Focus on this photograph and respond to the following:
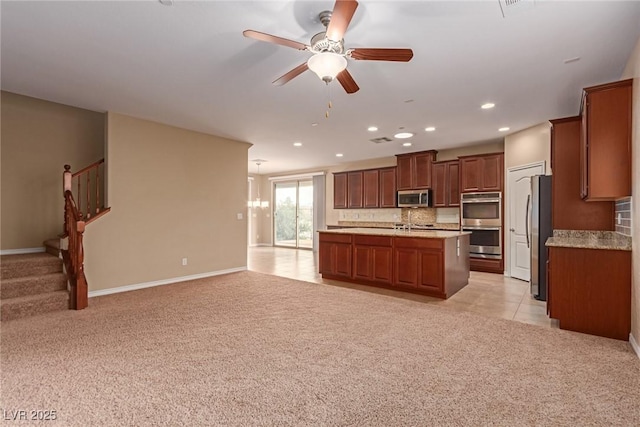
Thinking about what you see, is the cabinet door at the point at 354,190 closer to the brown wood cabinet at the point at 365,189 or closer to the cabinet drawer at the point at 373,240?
the brown wood cabinet at the point at 365,189

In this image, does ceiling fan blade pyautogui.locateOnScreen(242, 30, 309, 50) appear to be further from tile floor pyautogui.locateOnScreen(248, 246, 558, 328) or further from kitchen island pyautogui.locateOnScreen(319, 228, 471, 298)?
tile floor pyautogui.locateOnScreen(248, 246, 558, 328)

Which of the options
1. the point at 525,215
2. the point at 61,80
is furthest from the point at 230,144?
the point at 525,215

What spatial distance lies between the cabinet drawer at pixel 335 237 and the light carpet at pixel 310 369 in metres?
1.85

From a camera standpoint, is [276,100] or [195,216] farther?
[195,216]

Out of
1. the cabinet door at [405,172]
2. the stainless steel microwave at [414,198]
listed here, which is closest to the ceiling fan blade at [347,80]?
the stainless steel microwave at [414,198]

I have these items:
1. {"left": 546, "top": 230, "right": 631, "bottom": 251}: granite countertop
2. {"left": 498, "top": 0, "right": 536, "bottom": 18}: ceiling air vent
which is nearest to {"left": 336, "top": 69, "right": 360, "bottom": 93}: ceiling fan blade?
{"left": 498, "top": 0, "right": 536, "bottom": 18}: ceiling air vent

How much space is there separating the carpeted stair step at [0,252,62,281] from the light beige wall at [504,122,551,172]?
23.7 ft

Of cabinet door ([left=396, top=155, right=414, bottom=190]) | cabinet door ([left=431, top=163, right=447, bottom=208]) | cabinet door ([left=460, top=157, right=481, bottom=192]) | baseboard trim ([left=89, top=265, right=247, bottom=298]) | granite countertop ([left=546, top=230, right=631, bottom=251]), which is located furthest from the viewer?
cabinet door ([left=396, top=155, right=414, bottom=190])

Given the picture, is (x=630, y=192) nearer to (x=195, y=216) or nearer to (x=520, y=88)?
(x=520, y=88)

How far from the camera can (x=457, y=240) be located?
491cm

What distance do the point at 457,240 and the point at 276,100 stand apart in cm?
329

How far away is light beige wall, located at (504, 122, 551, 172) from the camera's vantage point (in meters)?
5.16

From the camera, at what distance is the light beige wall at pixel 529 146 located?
516cm

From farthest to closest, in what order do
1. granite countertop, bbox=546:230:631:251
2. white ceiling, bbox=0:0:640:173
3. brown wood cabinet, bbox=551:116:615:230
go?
1. brown wood cabinet, bbox=551:116:615:230
2. granite countertop, bbox=546:230:631:251
3. white ceiling, bbox=0:0:640:173
